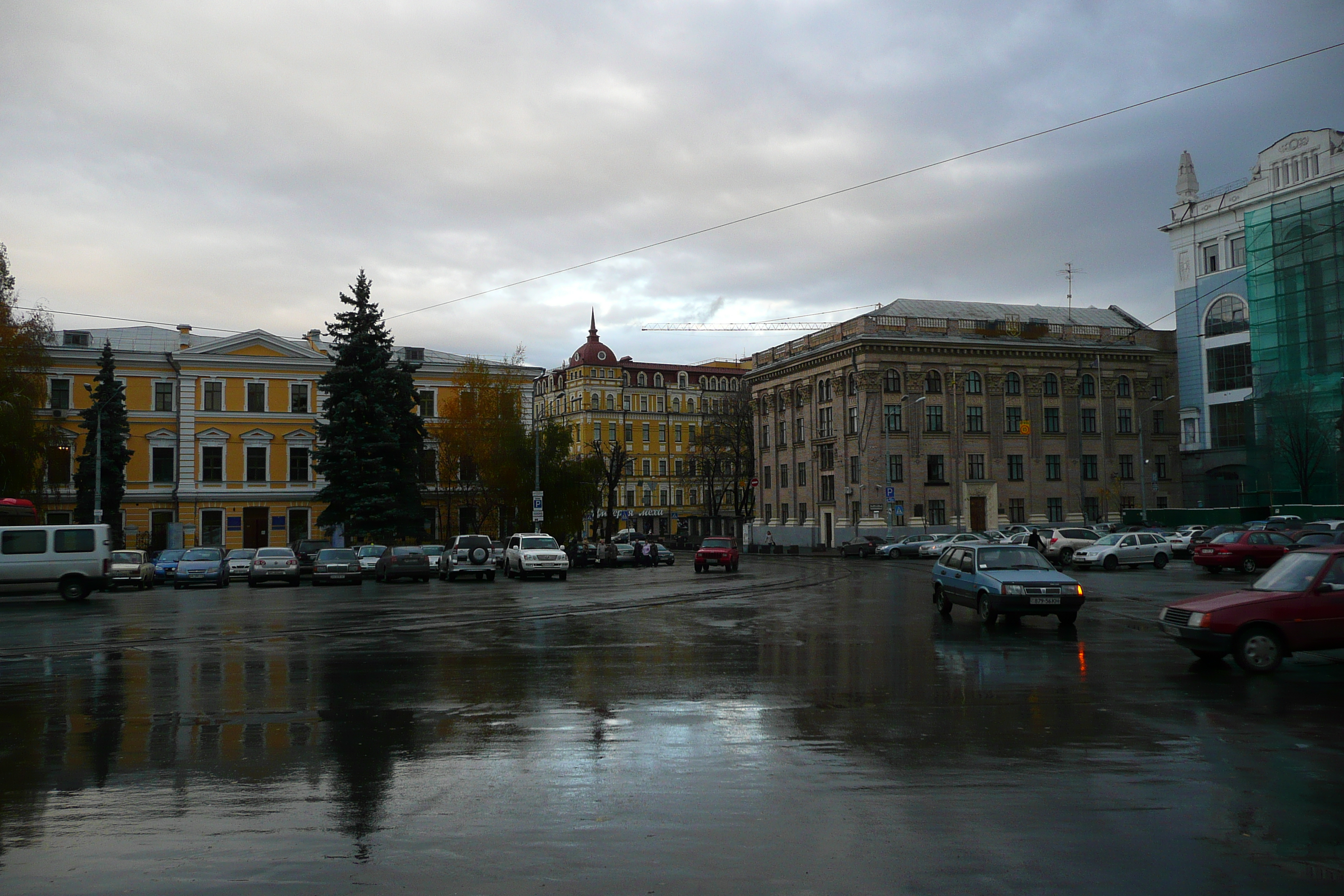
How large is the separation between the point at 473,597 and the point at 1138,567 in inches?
1129

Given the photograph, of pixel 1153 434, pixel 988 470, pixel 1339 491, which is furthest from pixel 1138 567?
pixel 1153 434

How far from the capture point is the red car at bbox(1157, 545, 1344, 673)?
12750 mm

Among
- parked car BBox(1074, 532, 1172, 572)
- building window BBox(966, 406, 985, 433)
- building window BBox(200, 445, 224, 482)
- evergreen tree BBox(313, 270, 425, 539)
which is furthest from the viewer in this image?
building window BBox(966, 406, 985, 433)

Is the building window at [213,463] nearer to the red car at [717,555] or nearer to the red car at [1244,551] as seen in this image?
the red car at [717,555]

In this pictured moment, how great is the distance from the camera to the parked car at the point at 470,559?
39.7m

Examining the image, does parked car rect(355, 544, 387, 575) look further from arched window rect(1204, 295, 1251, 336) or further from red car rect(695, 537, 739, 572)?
arched window rect(1204, 295, 1251, 336)

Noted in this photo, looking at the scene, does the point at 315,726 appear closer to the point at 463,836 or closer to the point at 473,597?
the point at 463,836

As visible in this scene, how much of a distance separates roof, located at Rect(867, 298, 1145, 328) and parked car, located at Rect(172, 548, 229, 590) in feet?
178

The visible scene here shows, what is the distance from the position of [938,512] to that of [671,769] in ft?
229

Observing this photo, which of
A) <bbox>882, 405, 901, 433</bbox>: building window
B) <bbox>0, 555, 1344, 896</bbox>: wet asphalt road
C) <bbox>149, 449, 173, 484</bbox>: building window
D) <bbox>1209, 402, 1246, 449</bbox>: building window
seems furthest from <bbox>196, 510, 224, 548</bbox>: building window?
<bbox>1209, 402, 1246, 449</bbox>: building window

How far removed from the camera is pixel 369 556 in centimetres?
A: 4569

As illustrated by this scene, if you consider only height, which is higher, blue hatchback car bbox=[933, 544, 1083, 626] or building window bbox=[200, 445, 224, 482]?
building window bbox=[200, 445, 224, 482]

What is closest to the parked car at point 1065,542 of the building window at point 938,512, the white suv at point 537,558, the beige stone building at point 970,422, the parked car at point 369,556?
the white suv at point 537,558

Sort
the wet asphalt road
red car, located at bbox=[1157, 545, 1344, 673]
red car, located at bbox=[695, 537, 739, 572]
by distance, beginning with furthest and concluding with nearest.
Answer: red car, located at bbox=[695, 537, 739, 572], red car, located at bbox=[1157, 545, 1344, 673], the wet asphalt road
